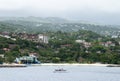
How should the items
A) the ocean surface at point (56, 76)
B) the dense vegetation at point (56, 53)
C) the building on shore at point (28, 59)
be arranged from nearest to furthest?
the ocean surface at point (56, 76) → the building on shore at point (28, 59) → the dense vegetation at point (56, 53)

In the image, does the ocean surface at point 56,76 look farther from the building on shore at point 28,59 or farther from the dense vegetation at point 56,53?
the building on shore at point 28,59

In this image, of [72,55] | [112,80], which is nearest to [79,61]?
[72,55]

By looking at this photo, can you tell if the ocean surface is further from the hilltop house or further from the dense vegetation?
the hilltop house

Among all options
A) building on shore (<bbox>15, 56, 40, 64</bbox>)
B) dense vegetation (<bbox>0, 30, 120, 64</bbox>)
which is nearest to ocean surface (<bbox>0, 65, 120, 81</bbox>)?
dense vegetation (<bbox>0, 30, 120, 64</bbox>)

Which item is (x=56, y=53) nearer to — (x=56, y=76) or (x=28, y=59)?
(x=28, y=59)


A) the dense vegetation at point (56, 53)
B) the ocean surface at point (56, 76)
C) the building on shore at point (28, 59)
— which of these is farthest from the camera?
the dense vegetation at point (56, 53)

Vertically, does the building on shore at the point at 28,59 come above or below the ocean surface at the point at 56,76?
below

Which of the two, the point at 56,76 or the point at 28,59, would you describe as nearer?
the point at 56,76

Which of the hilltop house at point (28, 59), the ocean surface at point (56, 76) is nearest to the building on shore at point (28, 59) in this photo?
the hilltop house at point (28, 59)

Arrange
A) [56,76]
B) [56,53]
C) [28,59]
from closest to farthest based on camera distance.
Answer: [56,76] < [28,59] < [56,53]

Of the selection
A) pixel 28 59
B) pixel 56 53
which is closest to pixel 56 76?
pixel 28 59

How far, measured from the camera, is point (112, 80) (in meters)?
78.2

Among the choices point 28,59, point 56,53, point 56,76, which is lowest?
point 28,59

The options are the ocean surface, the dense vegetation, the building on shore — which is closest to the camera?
the ocean surface
